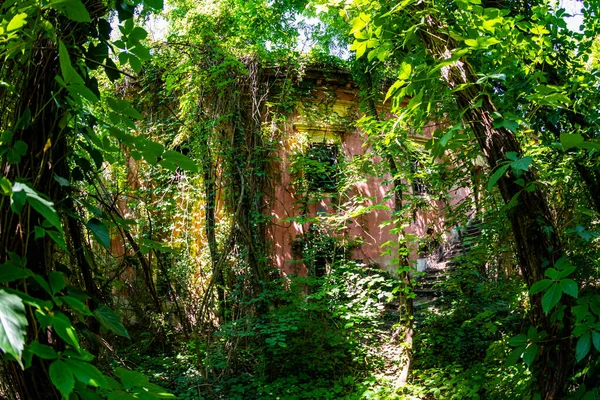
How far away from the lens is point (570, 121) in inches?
113

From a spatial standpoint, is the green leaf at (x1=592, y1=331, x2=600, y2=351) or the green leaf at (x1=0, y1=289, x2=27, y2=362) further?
the green leaf at (x1=592, y1=331, x2=600, y2=351)

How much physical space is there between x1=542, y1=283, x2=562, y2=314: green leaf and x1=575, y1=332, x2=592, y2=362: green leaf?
17 cm

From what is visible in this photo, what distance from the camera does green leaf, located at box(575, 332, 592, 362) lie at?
70.9 inches

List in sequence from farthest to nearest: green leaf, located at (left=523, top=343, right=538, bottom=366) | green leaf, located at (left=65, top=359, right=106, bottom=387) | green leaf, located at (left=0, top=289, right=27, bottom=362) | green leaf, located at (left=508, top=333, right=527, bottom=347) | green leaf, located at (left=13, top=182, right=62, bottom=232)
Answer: green leaf, located at (left=508, top=333, right=527, bottom=347) < green leaf, located at (left=523, top=343, right=538, bottom=366) < green leaf, located at (left=65, top=359, right=106, bottom=387) < green leaf, located at (left=13, top=182, right=62, bottom=232) < green leaf, located at (left=0, top=289, right=27, bottom=362)

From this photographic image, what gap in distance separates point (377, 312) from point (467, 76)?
395cm

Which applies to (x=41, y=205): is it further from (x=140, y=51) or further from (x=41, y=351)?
(x=140, y=51)

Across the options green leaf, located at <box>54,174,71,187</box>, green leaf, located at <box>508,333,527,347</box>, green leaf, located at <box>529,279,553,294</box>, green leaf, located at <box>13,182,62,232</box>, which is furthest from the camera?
green leaf, located at <box>508,333,527,347</box>

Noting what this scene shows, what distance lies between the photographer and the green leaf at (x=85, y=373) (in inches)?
40.0

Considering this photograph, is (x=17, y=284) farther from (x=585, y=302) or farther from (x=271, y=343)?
(x=271, y=343)

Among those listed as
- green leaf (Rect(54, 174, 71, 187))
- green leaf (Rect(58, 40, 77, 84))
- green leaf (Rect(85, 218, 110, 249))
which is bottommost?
green leaf (Rect(85, 218, 110, 249))

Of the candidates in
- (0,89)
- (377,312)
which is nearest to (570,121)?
(0,89)

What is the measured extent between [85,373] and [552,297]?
171cm

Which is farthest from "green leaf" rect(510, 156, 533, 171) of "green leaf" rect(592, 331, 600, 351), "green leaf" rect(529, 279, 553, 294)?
"green leaf" rect(592, 331, 600, 351)

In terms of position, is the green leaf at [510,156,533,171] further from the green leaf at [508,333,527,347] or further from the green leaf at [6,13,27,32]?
the green leaf at [6,13,27,32]
